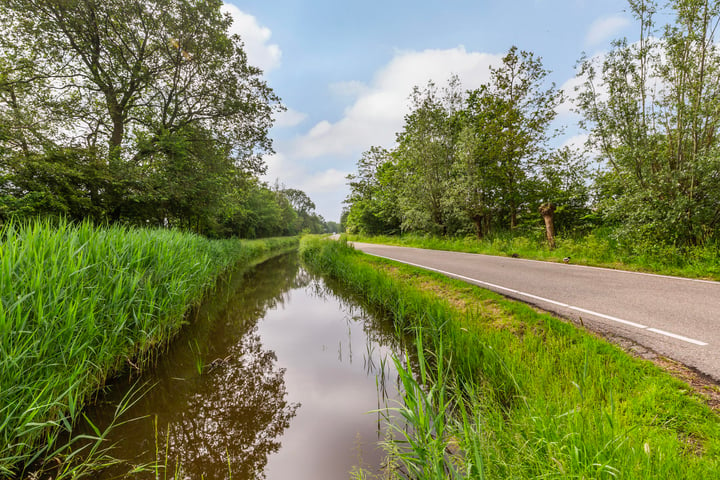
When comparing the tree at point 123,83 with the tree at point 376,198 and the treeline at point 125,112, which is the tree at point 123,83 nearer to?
the treeline at point 125,112

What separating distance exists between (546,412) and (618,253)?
842 centimetres

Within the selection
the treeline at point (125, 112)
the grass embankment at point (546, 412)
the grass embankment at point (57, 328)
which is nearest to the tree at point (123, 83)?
the treeline at point (125, 112)

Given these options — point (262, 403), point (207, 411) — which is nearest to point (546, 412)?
point (262, 403)

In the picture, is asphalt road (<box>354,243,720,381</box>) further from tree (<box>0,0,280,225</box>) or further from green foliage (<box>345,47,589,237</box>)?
tree (<box>0,0,280,225</box>)

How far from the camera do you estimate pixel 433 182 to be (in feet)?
54.0

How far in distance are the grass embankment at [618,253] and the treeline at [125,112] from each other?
48.5 ft

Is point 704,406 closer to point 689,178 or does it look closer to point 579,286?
point 579,286

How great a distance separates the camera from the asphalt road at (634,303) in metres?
2.68

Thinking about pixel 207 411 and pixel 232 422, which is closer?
pixel 232 422

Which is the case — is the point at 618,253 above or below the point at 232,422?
above

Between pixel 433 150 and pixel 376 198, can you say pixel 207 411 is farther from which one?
pixel 376 198

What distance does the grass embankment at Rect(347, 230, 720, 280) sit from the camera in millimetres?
5567

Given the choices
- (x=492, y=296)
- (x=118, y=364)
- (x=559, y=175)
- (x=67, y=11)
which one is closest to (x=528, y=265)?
(x=492, y=296)

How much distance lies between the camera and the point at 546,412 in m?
1.78
